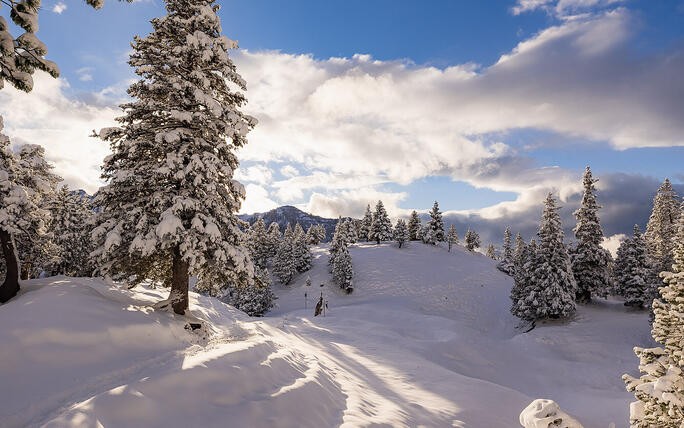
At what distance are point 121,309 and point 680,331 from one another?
1599cm

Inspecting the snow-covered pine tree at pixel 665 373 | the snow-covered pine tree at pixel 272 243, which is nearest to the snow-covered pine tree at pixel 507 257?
the snow-covered pine tree at pixel 272 243

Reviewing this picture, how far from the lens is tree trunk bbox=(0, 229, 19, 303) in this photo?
1074 cm

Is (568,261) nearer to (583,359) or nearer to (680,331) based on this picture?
(583,359)

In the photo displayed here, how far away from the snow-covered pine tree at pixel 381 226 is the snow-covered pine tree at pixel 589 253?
170 feet

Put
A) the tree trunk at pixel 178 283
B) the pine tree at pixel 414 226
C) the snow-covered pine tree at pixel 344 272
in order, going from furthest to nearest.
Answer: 1. the pine tree at pixel 414 226
2. the snow-covered pine tree at pixel 344 272
3. the tree trunk at pixel 178 283

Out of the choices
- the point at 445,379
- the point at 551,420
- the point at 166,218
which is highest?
the point at 166,218

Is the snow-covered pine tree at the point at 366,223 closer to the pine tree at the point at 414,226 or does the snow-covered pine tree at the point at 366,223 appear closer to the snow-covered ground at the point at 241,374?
the pine tree at the point at 414,226

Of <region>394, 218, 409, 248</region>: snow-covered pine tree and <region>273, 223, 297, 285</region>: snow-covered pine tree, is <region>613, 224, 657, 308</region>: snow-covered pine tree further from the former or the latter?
<region>273, 223, 297, 285</region>: snow-covered pine tree

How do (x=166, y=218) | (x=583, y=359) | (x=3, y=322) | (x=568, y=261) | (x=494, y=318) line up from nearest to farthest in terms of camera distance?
(x=3, y=322) < (x=166, y=218) < (x=583, y=359) < (x=568, y=261) < (x=494, y=318)

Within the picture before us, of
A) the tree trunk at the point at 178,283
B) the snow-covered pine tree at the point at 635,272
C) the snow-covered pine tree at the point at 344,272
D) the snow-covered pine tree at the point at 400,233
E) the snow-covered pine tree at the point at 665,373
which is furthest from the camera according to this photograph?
the snow-covered pine tree at the point at 400,233

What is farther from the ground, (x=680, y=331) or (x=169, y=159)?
(x=169, y=159)

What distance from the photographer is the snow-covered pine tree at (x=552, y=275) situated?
30.0 metres

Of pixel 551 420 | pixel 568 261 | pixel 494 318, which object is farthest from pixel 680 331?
pixel 494 318

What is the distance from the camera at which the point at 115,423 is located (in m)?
4.46
